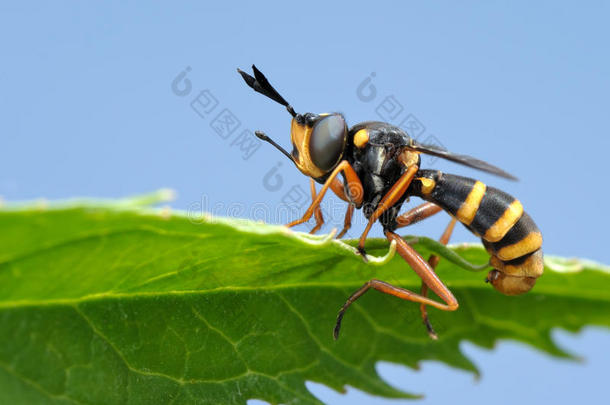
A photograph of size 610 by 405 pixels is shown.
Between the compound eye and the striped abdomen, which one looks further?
the compound eye

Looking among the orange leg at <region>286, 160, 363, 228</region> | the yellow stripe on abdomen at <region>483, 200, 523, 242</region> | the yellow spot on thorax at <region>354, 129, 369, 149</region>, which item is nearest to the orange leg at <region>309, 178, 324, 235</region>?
the orange leg at <region>286, 160, 363, 228</region>

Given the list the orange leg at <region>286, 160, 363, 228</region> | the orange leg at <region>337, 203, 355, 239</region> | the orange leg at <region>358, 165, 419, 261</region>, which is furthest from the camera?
the orange leg at <region>337, 203, 355, 239</region>

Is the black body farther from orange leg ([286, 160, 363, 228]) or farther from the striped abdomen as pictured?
the striped abdomen

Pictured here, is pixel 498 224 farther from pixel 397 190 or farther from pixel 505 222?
pixel 397 190

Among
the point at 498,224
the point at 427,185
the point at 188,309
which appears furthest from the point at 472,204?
the point at 188,309

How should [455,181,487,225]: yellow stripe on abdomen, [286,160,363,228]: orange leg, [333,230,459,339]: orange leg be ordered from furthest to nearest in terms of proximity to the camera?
[455,181,487,225]: yellow stripe on abdomen → [286,160,363,228]: orange leg → [333,230,459,339]: orange leg

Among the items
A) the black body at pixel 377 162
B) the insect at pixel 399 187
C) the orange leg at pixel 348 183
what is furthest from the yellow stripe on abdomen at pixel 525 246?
the orange leg at pixel 348 183

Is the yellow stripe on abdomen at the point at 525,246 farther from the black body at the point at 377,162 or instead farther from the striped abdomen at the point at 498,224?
the black body at the point at 377,162
